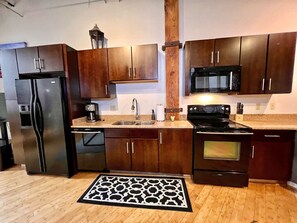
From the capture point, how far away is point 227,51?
2.32 m

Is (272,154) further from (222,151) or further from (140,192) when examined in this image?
(140,192)

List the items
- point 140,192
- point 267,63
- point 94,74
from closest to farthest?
point 140,192 < point 267,63 < point 94,74

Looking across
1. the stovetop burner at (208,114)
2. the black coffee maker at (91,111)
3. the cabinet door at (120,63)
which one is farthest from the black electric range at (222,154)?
the black coffee maker at (91,111)

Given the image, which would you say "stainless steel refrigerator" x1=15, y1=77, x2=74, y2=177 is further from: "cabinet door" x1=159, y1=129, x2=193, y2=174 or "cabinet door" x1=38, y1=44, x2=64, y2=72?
"cabinet door" x1=159, y1=129, x2=193, y2=174

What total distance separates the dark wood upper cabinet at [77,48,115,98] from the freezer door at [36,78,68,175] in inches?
17.4

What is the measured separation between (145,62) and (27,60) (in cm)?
200

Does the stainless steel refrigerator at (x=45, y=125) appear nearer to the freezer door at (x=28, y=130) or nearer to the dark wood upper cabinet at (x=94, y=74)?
the freezer door at (x=28, y=130)

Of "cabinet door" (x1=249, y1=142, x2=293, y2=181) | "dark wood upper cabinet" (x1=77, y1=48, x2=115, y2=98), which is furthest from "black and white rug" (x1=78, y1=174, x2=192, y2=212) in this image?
"dark wood upper cabinet" (x1=77, y1=48, x2=115, y2=98)

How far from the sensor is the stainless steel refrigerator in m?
2.44

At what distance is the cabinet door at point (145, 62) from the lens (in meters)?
2.56

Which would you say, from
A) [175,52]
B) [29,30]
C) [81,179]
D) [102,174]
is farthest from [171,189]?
[29,30]

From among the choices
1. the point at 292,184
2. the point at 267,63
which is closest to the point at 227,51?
the point at 267,63

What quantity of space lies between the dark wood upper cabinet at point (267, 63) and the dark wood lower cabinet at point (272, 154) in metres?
0.67

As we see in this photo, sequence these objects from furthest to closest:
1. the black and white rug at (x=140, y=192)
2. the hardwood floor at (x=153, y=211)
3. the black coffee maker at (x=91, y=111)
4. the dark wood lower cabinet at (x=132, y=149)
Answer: the black coffee maker at (x=91, y=111), the dark wood lower cabinet at (x=132, y=149), the black and white rug at (x=140, y=192), the hardwood floor at (x=153, y=211)
